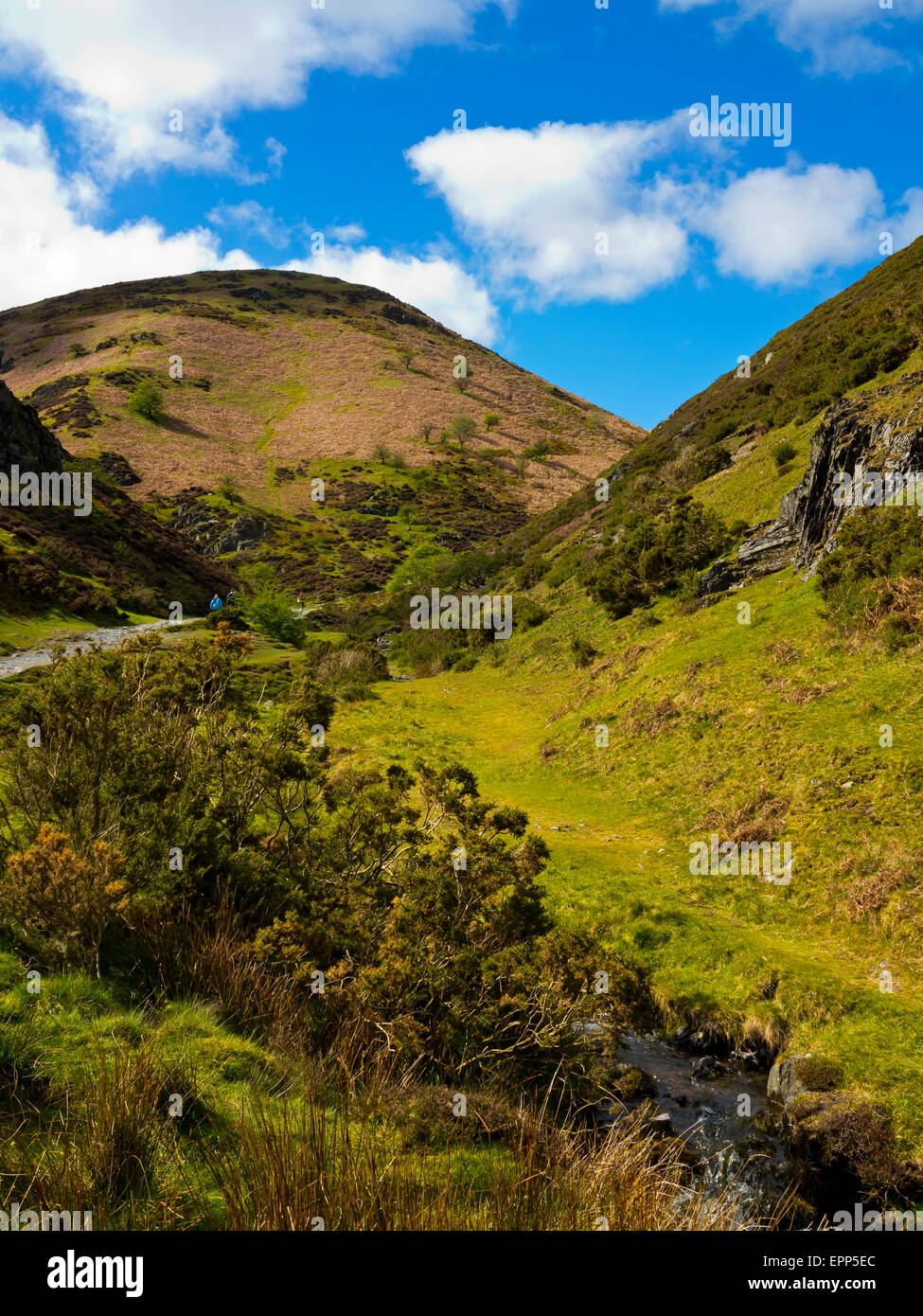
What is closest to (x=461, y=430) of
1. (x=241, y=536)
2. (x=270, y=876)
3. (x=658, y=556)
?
(x=241, y=536)

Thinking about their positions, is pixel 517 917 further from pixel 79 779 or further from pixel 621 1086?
pixel 79 779

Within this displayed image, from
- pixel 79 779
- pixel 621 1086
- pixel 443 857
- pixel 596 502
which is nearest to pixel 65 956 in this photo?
A: pixel 79 779

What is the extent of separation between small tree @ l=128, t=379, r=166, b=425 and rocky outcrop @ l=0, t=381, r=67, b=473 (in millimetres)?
61094

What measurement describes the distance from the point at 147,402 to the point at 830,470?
114 meters

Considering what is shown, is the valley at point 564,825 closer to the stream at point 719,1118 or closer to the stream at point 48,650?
the stream at point 719,1118

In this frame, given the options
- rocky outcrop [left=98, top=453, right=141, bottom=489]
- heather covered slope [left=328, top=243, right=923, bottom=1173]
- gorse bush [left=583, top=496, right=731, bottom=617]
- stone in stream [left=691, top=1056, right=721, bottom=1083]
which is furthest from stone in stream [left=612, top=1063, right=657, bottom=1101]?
rocky outcrop [left=98, top=453, right=141, bottom=489]

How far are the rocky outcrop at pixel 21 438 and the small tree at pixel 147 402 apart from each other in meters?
61.1

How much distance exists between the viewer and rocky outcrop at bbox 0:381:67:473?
47975mm

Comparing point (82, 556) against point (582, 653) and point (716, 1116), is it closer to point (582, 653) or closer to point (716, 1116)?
→ point (582, 653)

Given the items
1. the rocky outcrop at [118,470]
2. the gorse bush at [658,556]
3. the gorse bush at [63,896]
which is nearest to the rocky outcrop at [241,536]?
the rocky outcrop at [118,470]

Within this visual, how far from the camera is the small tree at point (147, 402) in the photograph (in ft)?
356

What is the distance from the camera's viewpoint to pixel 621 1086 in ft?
27.7

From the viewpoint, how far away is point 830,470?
2069 centimetres
